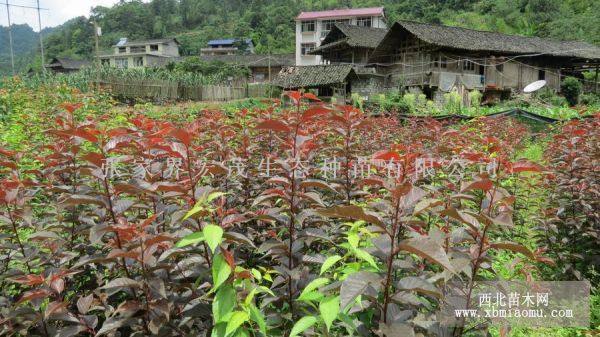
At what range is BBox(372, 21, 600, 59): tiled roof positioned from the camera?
79.9 ft

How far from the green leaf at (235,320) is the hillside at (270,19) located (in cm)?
4512

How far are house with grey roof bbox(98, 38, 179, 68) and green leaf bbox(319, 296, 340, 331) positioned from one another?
63317 millimetres

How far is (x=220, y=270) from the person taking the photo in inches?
53.1

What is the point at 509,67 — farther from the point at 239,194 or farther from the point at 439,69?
the point at 239,194

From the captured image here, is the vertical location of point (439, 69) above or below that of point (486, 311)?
above

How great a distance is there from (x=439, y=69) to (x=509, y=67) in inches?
208

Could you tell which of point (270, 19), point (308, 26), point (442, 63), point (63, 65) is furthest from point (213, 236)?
point (270, 19)

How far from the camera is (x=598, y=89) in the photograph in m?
29.4

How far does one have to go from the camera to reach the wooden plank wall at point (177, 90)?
930 inches

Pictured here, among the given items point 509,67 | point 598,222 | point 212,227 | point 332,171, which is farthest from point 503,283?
point 509,67

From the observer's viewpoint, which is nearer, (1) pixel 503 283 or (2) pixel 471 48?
(1) pixel 503 283

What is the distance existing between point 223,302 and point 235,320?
0.09m

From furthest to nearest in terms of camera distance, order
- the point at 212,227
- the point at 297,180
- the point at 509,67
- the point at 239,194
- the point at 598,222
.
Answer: the point at 509,67
the point at 598,222
the point at 239,194
the point at 297,180
the point at 212,227

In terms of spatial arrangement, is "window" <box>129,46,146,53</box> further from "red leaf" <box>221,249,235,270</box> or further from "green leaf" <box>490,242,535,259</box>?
"green leaf" <box>490,242,535,259</box>
